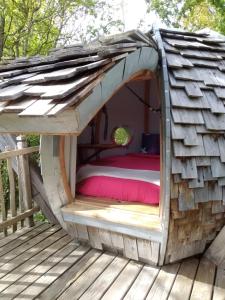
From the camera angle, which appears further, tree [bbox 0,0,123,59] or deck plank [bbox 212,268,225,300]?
tree [bbox 0,0,123,59]

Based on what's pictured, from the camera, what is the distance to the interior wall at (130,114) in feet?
19.1

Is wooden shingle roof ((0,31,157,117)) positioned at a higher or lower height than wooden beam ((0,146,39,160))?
higher

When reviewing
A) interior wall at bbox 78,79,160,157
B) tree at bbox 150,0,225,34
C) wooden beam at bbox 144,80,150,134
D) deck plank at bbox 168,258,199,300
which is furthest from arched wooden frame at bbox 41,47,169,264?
tree at bbox 150,0,225,34

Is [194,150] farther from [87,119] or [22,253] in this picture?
[22,253]

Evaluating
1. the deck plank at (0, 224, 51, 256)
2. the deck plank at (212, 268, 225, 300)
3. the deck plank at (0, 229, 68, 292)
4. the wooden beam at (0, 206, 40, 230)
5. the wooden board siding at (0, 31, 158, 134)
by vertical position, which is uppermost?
the wooden board siding at (0, 31, 158, 134)

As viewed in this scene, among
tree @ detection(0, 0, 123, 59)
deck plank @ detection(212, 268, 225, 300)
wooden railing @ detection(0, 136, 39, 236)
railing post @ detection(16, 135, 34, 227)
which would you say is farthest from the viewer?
tree @ detection(0, 0, 123, 59)

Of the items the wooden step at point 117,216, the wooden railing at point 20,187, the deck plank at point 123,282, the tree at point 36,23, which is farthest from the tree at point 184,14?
the deck plank at point 123,282

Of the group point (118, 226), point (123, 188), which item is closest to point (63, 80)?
point (118, 226)

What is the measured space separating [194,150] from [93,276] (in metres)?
1.51

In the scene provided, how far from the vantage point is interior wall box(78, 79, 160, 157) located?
5836mm

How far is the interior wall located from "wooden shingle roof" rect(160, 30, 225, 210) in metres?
2.33

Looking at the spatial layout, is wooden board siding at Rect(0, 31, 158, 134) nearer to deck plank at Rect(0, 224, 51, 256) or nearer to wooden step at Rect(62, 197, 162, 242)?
wooden step at Rect(62, 197, 162, 242)

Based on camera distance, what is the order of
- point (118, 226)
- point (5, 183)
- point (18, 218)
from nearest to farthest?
point (118, 226) → point (18, 218) → point (5, 183)

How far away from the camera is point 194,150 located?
10.4ft
